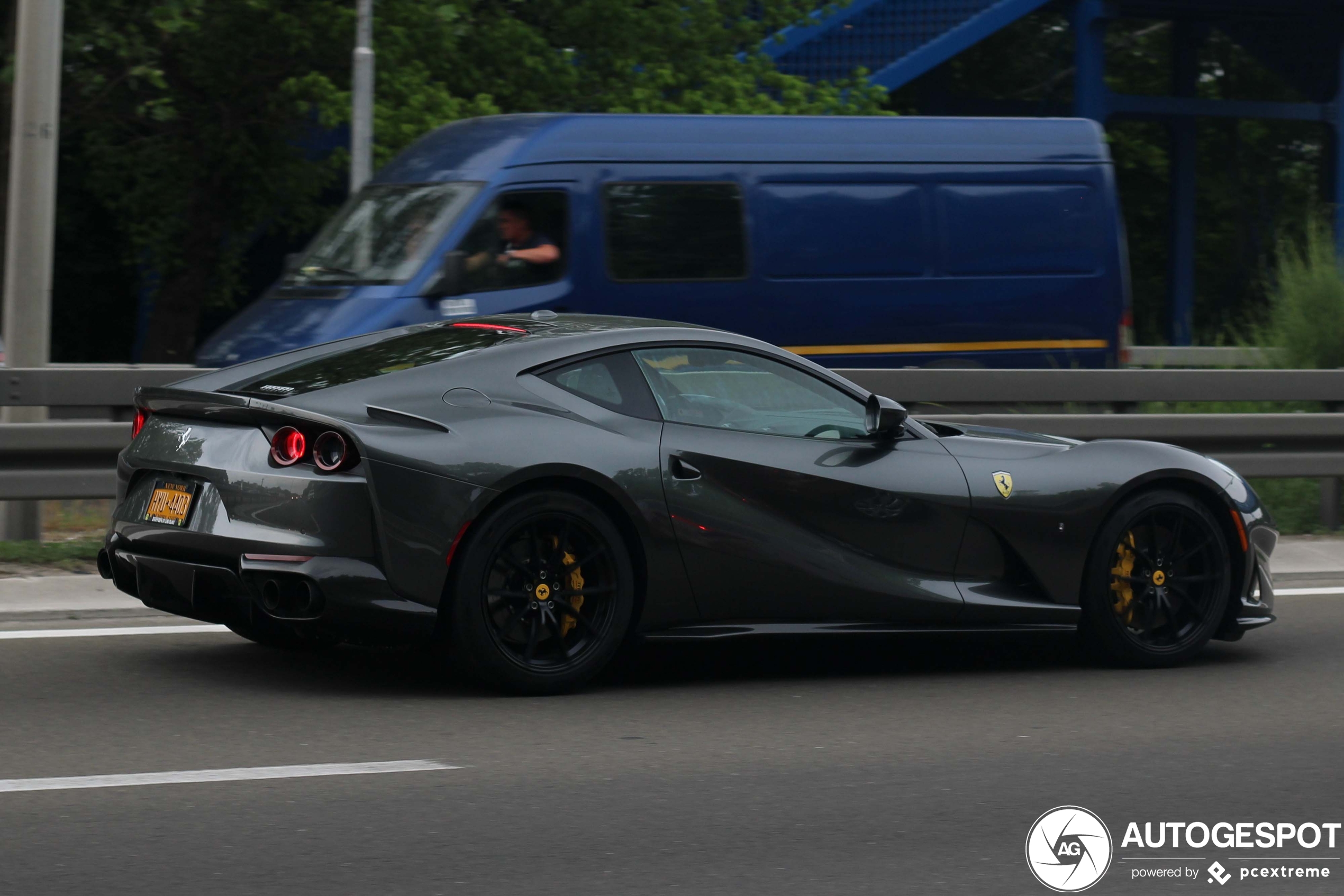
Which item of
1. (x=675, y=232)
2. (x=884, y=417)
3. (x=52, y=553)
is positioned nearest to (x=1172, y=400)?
(x=675, y=232)

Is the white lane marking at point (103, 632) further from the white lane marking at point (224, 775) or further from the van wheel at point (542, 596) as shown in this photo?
the white lane marking at point (224, 775)

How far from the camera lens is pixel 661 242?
1230 cm

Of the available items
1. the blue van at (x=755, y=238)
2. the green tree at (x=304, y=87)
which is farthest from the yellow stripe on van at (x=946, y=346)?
the green tree at (x=304, y=87)

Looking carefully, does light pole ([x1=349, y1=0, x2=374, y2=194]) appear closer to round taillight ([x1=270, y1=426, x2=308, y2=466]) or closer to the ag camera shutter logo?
round taillight ([x1=270, y1=426, x2=308, y2=466])

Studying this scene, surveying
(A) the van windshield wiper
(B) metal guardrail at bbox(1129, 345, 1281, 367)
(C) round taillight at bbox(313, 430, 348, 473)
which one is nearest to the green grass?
(C) round taillight at bbox(313, 430, 348, 473)

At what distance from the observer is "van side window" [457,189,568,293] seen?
11617 millimetres

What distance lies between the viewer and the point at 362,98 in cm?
1848

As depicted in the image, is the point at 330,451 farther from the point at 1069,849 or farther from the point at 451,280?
the point at 451,280

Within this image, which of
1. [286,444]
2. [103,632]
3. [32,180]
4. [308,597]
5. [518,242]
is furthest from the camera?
[518,242]

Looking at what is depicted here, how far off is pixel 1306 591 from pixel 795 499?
3786mm

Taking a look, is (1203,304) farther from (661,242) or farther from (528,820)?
(528,820)

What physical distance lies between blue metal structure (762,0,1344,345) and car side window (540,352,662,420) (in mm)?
16172

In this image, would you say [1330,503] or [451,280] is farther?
[451,280]

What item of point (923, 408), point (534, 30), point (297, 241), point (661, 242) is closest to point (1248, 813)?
point (923, 408)
